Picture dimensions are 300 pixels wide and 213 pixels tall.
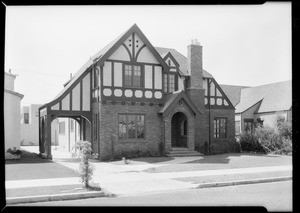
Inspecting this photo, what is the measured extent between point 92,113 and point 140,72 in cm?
432

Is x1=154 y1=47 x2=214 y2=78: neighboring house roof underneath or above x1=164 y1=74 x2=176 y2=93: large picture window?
above

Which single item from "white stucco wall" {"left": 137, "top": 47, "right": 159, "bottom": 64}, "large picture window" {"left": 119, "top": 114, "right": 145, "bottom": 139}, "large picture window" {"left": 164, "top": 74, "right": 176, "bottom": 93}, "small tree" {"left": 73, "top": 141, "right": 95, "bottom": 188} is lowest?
"small tree" {"left": 73, "top": 141, "right": 95, "bottom": 188}

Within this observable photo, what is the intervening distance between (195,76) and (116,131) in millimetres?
7822

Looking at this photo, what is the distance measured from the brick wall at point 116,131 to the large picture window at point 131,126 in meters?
0.26

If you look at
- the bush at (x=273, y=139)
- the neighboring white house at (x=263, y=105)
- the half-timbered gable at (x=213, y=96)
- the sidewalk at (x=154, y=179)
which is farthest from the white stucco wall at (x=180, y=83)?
the neighboring white house at (x=263, y=105)

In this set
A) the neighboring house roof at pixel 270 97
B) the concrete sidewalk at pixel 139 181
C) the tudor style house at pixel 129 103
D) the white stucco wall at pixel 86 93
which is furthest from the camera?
the neighboring house roof at pixel 270 97

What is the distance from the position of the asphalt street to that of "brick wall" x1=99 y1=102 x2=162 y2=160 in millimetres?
10784

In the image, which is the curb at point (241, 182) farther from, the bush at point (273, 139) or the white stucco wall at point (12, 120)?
the white stucco wall at point (12, 120)

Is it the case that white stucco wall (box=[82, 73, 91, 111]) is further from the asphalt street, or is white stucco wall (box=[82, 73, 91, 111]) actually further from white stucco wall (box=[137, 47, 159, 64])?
the asphalt street

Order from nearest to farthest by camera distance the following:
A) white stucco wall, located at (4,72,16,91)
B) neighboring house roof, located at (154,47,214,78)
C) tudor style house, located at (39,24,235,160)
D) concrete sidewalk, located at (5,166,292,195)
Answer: concrete sidewalk, located at (5,166,292,195)
tudor style house, located at (39,24,235,160)
white stucco wall, located at (4,72,16,91)
neighboring house roof, located at (154,47,214,78)

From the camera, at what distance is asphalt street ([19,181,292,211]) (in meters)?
8.96

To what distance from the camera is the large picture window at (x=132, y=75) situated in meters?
22.1

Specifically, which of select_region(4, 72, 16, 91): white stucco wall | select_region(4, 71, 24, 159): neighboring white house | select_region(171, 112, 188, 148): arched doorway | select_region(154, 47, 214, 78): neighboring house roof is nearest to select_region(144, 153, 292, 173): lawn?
select_region(171, 112, 188, 148): arched doorway
